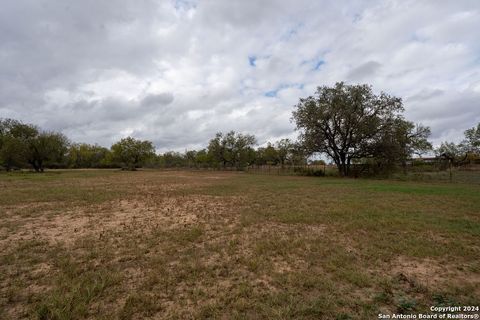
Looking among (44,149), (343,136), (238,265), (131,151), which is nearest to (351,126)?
(343,136)

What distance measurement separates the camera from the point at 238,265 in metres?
4.27

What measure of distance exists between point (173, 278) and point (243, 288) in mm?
1184

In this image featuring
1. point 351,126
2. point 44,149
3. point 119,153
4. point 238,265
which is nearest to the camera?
point 238,265

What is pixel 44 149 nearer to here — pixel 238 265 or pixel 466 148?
pixel 238 265

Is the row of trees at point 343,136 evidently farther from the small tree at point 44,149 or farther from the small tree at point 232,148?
the small tree at point 232,148

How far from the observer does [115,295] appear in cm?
330

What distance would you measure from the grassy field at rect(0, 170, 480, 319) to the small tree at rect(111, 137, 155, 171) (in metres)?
66.3

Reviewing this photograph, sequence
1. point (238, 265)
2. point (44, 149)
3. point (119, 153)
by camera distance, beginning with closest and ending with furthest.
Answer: point (238, 265), point (44, 149), point (119, 153)

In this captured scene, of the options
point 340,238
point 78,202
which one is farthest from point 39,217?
point 340,238

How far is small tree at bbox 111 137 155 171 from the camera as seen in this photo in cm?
6912

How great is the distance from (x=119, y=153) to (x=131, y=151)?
351 cm

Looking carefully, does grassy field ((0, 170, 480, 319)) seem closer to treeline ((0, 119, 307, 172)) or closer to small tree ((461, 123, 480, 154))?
treeline ((0, 119, 307, 172))

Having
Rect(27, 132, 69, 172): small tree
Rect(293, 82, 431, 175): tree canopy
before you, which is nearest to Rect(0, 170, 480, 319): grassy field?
Rect(293, 82, 431, 175): tree canopy

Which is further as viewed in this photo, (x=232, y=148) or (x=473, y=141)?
(x=232, y=148)
